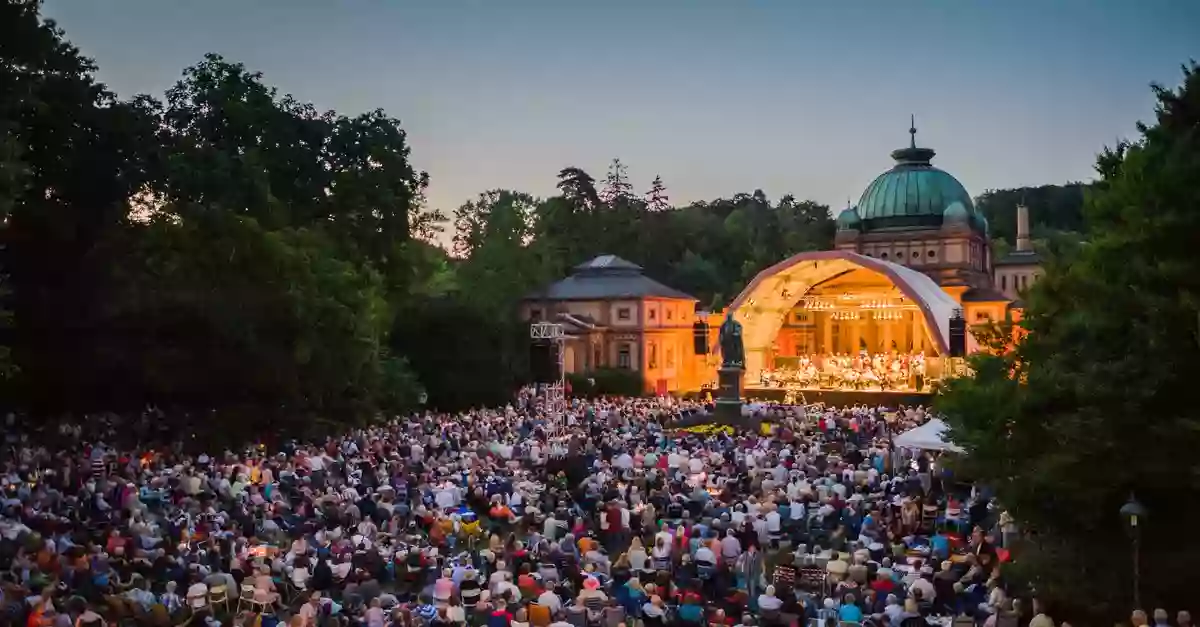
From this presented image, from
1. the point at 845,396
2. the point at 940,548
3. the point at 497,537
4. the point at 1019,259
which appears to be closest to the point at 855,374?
the point at 845,396

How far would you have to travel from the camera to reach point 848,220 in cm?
5622

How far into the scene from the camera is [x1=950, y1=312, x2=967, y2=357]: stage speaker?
40969 millimetres

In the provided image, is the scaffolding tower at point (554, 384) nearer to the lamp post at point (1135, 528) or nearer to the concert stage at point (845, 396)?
the concert stage at point (845, 396)

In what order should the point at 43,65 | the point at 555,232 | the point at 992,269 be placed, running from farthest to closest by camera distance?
the point at 555,232
the point at 992,269
the point at 43,65

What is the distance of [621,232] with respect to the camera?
2810 inches

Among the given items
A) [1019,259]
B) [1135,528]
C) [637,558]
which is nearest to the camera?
[1135,528]

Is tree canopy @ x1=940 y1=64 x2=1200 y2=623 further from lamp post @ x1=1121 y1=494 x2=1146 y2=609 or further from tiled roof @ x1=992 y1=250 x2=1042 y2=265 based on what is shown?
tiled roof @ x1=992 y1=250 x2=1042 y2=265

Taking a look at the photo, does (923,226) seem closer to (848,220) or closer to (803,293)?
(848,220)

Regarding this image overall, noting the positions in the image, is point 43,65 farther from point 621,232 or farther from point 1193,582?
point 621,232

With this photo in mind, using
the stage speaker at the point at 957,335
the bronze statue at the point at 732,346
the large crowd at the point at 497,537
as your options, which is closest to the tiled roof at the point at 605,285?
the bronze statue at the point at 732,346

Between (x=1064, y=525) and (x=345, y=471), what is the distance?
42.8 ft

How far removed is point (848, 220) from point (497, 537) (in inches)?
1769

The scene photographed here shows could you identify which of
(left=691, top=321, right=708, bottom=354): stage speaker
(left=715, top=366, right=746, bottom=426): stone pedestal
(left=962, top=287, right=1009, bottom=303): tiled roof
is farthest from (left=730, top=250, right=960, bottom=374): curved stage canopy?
(left=715, top=366, right=746, bottom=426): stone pedestal

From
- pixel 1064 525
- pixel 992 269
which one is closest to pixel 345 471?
pixel 1064 525
